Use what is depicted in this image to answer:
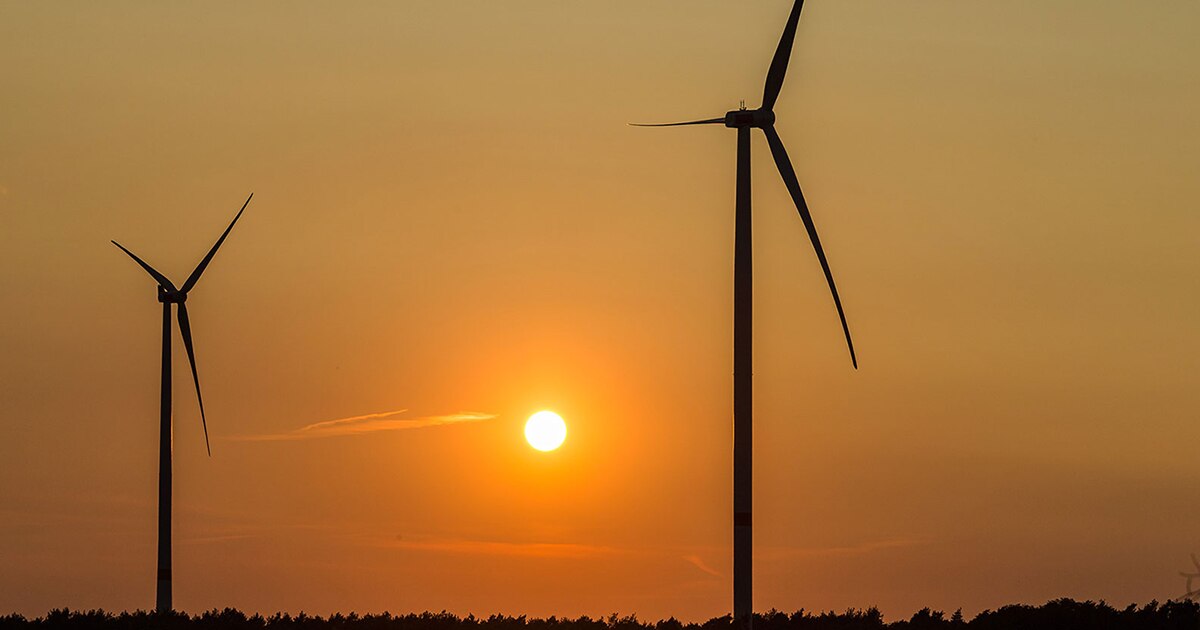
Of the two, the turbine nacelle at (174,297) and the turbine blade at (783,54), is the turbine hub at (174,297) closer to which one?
the turbine nacelle at (174,297)

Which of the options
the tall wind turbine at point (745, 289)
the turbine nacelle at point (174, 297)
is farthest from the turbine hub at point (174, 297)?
the tall wind turbine at point (745, 289)

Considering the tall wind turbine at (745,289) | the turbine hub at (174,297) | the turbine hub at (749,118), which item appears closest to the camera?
the tall wind turbine at (745,289)

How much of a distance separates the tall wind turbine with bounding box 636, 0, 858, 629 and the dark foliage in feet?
8.19

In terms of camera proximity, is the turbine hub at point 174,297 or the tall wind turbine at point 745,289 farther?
the turbine hub at point 174,297

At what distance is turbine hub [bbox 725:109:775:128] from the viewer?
346 ft

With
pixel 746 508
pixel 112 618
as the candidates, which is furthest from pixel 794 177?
pixel 112 618

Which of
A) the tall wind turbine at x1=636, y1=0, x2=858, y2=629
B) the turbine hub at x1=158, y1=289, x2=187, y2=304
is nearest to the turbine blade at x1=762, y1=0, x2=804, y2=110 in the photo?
the tall wind turbine at x1=636, y1=0, x2=858, y2=629

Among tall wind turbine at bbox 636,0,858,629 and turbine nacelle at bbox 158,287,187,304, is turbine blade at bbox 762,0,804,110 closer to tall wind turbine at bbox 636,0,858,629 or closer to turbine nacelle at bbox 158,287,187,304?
tall wind turbine at bbox 636,0,858,629

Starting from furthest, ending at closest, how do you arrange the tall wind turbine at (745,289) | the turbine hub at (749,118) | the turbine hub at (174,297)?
the turbine hub at (174,297) < the turbine hub at (749,118) < the tall wind turbine at (745,289)

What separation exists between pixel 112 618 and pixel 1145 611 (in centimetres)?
4251

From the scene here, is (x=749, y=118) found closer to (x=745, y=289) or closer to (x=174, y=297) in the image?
(x=745, y=289)

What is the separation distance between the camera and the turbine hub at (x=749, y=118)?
106 meters

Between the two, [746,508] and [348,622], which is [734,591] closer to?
[746,508]

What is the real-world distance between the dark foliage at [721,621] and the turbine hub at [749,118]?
19.8 metres
